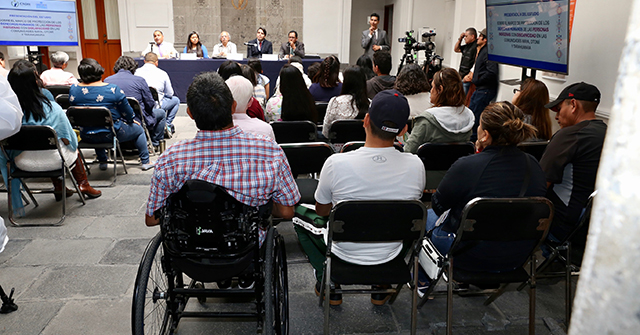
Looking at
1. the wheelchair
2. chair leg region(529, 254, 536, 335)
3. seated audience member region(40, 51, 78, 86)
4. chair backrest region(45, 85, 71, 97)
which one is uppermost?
seated audience member region(40, 51, 78, 86)

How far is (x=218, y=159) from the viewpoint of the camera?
1.83 metres

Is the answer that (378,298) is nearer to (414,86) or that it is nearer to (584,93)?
(584,93)

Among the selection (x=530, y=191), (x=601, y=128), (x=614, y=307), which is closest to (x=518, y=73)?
(x=601, y=128)

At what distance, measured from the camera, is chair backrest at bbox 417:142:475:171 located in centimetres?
295

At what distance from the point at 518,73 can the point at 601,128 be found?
13.3 feet

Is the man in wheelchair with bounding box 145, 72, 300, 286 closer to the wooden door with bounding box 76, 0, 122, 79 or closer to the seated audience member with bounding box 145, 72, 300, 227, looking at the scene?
the seated audience member with bounding box 145, 72, 300, 227

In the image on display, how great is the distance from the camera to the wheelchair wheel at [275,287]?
5.91ft

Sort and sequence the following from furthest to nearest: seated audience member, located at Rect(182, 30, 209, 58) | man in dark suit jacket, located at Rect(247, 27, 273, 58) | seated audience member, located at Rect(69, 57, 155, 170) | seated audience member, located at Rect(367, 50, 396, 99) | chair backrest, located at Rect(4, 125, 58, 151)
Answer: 1. man in dark suit jacket, located at Rect(247, 27, 273, 58)
2. seated audience member, located at Rect(182, 30, 209, 58)
3. seated audience member, located at Rect(367, 50, 396, 99)
4. seated audience member, located at Rect(69, 57, 155, 170)
5. chair backrest, located at Rect(4, 125, 58, 151)

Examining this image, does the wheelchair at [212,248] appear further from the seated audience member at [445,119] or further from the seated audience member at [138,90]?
the seated audience member at [138,90]

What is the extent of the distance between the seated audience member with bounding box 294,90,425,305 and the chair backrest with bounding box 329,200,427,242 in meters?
0.14

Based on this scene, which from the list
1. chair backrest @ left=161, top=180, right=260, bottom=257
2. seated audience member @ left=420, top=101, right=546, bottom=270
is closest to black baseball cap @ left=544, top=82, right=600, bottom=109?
seated audience member @ left=420, top=101, right=546, bottom=270

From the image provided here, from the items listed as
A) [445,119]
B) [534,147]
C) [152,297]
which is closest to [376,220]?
[152,297]

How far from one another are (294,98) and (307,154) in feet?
3.87

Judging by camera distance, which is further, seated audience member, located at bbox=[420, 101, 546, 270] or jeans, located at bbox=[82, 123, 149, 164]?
jeans, located at bbox=[82, 123, 149, 164]
